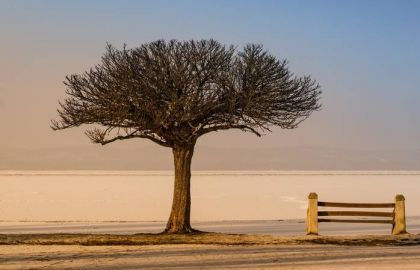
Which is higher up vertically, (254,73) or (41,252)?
(254,73)

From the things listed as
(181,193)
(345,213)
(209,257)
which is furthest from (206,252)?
(345,213)

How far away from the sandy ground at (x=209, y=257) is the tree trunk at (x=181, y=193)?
367 centimetres

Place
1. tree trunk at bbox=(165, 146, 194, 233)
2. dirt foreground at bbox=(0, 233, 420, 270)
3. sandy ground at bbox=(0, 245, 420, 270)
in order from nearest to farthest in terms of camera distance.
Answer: sandy ground at bbox=(0, 245, 420, 270), dirt foreground at bbox=(0, 233, 420, 270), tree trunk at bbox=(165, 146, 194, 233)

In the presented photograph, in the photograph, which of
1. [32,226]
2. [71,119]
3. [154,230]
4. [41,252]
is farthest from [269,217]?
[41,252]

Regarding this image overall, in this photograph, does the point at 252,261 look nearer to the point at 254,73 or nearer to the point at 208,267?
the point at 208,267

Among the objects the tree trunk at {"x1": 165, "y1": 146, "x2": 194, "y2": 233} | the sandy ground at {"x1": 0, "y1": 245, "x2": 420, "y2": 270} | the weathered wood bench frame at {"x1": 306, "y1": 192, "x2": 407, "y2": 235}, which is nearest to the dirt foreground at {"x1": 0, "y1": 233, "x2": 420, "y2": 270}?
the sandy ground at {"x1": 0, "y1": 245, "x2": 420, "y2": 270}

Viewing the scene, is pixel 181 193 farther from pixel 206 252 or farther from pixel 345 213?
pixel 345 213

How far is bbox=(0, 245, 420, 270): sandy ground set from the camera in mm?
13508

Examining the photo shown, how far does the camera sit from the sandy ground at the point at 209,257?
13.5 m

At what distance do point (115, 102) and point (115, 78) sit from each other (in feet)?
3.15

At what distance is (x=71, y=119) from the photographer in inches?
830

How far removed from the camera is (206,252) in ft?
52.3

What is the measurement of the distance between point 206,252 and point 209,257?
1.11 metres

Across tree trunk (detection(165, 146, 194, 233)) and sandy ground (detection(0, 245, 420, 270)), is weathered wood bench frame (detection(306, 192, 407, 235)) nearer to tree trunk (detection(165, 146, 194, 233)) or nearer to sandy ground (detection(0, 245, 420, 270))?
sandy ground (detection(0, 245, 420, 270))
